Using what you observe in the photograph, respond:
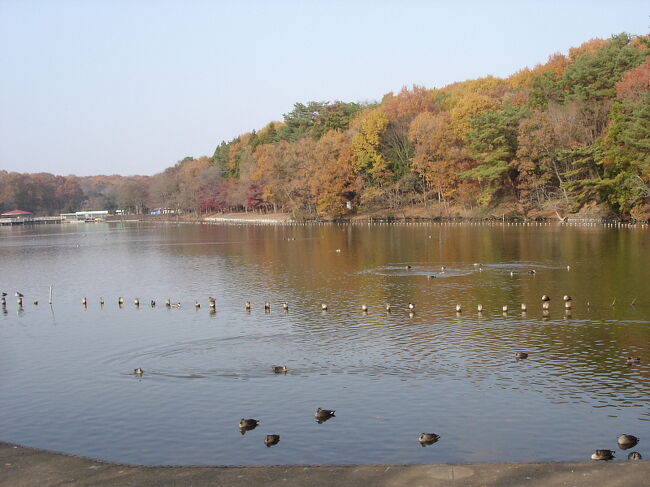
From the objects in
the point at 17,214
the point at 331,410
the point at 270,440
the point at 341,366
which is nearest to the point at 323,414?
the point at 331,410

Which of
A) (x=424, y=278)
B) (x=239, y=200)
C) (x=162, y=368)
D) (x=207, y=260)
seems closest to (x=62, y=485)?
(x=162, y=368)

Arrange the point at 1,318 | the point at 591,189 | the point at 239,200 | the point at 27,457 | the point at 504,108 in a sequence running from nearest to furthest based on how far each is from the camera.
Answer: the point at 27,457 → the point at 1,318 → the point at 591,189 → the point at 504,108 → the point at 239,200

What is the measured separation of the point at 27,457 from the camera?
43.7 feet

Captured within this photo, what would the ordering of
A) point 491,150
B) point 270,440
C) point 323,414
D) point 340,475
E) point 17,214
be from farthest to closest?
point 17,214, point 491,150, point 323,414, point 270,440, point 340,475

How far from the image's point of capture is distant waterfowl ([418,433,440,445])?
583 inches

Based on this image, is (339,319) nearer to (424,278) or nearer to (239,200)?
(424,278)

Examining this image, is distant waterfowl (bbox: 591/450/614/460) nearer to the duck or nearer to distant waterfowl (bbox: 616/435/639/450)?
distant waterfowl (bbox: 616/435/639/450)

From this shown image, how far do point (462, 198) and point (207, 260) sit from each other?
158ft

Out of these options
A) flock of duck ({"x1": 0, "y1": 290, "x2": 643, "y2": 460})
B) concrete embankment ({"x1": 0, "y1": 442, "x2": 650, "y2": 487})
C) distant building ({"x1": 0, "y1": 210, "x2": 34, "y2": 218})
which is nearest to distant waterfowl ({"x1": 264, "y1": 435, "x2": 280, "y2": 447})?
flock of duck ({"x1": 0, "y1": 290, "x2": 643, "y2": 460})

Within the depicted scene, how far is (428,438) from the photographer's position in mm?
14828

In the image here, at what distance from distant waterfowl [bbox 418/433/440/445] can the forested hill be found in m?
53.9

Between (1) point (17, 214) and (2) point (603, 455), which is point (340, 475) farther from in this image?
(1) point (17, 214)

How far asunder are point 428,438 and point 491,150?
245 ft

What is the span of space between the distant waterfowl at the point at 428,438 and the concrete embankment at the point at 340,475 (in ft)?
9.56
